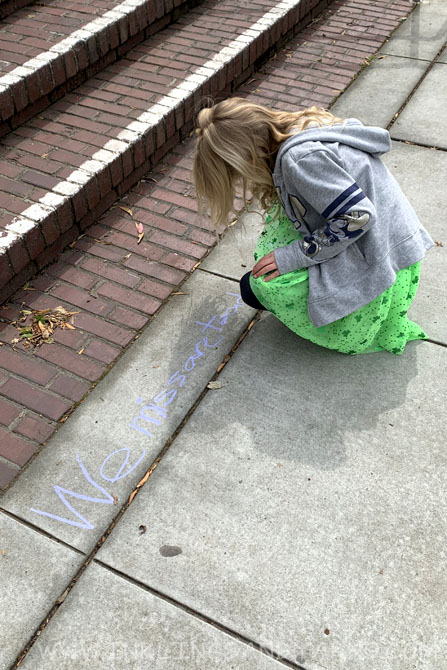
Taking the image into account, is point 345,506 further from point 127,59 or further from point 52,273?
point 127,59

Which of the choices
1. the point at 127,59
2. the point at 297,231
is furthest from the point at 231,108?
the point at 127,59

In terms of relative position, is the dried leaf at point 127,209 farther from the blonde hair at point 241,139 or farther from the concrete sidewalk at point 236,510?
the blonde hair at point 241,139

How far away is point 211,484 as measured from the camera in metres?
2.45

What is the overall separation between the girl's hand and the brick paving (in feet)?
2.21

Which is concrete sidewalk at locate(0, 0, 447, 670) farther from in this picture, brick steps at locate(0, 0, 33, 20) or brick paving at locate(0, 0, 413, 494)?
brick steps at locate(0, 0, 33, 20)

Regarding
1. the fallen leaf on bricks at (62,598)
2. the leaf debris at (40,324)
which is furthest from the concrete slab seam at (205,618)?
the leaf debris at (40,324)

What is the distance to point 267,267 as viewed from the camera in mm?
2709

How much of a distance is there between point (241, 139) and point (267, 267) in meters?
0.57

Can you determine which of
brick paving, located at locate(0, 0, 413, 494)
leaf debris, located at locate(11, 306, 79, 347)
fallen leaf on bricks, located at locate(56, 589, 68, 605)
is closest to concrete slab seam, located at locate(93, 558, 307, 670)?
fallen leaf on bricks, located at locate(56, 589, 68, 605)

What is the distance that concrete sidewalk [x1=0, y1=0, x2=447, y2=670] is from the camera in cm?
203

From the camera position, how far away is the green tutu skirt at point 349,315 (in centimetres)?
269

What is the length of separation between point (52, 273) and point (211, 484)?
62.7 inches

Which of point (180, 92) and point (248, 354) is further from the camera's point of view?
point (180, 92)

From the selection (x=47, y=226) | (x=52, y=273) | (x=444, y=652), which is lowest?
(x=444, y=652)
